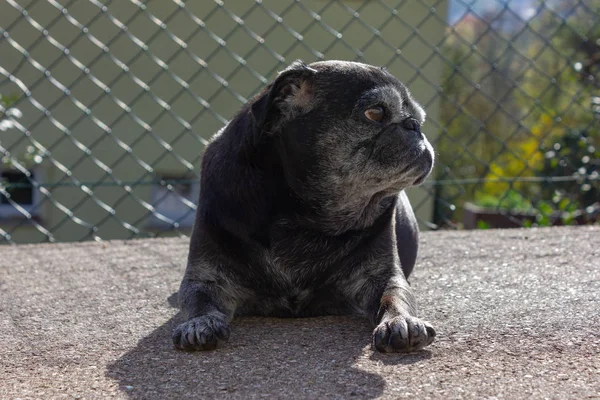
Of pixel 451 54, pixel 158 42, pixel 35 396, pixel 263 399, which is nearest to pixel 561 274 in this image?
pixel 263 399

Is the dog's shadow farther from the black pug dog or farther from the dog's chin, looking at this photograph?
the dog's chin

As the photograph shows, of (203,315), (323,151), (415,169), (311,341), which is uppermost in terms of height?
(415,169)

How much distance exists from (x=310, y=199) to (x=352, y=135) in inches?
9.0

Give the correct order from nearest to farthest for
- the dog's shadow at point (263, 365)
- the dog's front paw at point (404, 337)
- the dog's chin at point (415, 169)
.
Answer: the dog's shadow at point (263, 365) → the dog's front paw at point (404, 337) → the dog's chin at point (415, 169)

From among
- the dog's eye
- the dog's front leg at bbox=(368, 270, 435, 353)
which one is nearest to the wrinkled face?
the dog's eye

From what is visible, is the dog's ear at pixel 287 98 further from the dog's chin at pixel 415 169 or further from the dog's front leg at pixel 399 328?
the dog's front leg at pixel 399 328

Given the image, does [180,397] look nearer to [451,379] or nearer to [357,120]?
[451,379]

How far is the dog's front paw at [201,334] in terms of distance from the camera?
78.5 inches

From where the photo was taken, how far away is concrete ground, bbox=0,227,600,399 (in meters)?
1.74

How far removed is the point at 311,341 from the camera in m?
2.08

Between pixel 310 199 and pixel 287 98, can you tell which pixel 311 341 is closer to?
pixel 310 199

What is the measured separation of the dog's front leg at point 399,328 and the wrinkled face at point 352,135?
337mm

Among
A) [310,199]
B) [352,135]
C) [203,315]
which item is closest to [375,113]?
[352,135]

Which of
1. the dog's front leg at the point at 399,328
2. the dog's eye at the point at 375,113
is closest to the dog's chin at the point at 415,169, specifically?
the dog's eye at the point at 375,113
